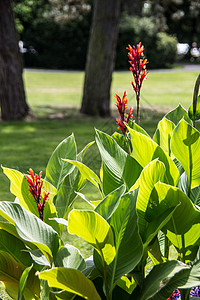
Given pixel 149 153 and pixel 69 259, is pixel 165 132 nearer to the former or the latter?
pixel 149 153

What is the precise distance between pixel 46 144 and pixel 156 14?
1848 centimetres

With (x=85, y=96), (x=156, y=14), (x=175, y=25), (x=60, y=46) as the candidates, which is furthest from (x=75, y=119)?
(x=175, y=25)

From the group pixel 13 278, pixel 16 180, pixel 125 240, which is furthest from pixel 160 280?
pixel 16 180

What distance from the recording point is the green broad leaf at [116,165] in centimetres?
190

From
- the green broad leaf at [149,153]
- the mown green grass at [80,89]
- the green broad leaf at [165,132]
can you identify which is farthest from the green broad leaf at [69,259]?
the mown green grass at [80,89]

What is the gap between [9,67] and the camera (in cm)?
902

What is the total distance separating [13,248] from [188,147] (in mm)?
874

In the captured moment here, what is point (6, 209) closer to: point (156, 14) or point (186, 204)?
point (186, 204)

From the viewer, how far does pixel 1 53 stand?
8.93 meters

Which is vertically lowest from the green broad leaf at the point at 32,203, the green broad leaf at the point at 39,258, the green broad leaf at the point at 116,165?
the green broad leaf at the point at 39,258

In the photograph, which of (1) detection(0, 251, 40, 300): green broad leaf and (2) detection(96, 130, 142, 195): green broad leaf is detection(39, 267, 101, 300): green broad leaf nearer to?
(1) detection(0, 251, 40, 300): green broad leaf

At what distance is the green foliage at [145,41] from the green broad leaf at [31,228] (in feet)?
80.7

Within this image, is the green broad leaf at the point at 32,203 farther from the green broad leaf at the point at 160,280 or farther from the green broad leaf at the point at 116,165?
the green broad leaf at the point at 160,280

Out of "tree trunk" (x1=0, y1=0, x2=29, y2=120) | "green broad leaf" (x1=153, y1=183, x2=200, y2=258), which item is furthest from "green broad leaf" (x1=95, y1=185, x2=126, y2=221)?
"tree trunk" (x1=0, y1=0, x2=29, y2=120)
